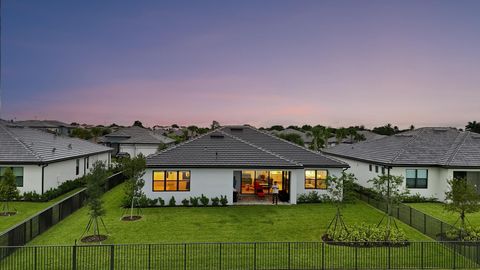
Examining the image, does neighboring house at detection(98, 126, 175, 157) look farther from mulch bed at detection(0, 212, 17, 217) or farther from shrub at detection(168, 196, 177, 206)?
mulch bed at detection(0, 212, 17, 217)

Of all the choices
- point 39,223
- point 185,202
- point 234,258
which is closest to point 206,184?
point 185,202

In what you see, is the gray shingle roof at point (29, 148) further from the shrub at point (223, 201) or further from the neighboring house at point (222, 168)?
the shrub at point (223, 201)

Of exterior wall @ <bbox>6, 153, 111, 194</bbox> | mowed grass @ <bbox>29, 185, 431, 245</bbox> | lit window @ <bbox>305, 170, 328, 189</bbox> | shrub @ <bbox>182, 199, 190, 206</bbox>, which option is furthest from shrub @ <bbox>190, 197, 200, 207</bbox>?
exterior wall @ <bbox>6, 153, 111, 194</bbox>

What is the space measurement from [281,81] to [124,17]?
694 inches

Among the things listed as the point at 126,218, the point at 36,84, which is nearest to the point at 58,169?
the point at 126,218

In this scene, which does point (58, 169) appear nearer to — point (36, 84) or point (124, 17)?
point (124, 17)

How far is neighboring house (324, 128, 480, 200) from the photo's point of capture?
24938 mm

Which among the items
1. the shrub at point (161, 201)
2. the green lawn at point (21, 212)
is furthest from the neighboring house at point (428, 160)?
the green lawn at point (21, 212)

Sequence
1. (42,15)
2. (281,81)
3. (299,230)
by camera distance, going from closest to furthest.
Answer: (299,230)
(42,15)
(281,81)

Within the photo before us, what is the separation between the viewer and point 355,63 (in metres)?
31.5

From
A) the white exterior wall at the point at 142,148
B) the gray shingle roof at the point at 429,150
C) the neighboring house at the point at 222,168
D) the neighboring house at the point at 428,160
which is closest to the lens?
the neighboring house at the point at 222,168

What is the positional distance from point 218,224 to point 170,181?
6.71 m

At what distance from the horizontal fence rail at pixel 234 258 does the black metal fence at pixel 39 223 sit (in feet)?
1.77

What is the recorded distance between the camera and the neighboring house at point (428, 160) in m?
24.9
